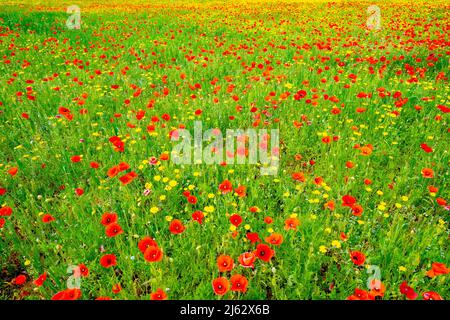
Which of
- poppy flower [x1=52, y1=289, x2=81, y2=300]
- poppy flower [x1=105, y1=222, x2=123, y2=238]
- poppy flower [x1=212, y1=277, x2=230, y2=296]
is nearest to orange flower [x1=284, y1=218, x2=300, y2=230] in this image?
poppy flower [x1=212, y1=277, x2=230, y2=296]

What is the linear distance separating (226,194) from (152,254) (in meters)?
1.06

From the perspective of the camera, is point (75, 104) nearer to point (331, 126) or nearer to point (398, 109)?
point (331, 126)

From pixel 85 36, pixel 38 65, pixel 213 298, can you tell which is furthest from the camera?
pixel 85 36

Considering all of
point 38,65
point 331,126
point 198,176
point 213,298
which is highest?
point 38,65

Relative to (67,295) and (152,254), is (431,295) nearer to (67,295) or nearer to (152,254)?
(152,254)

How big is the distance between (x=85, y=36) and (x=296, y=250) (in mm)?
9732

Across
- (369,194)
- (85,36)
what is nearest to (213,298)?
(369,194)

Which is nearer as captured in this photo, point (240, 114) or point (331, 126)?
point (331, 126)

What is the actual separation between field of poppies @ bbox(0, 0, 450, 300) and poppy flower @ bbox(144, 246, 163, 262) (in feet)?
0.04

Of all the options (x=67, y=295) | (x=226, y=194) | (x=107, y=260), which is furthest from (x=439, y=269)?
(x=67, y=295)

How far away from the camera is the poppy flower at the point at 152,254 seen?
1.89 metres

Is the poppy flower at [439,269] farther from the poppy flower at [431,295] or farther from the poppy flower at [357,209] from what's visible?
the poppy flower at [357,209]

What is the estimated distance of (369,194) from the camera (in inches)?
116
